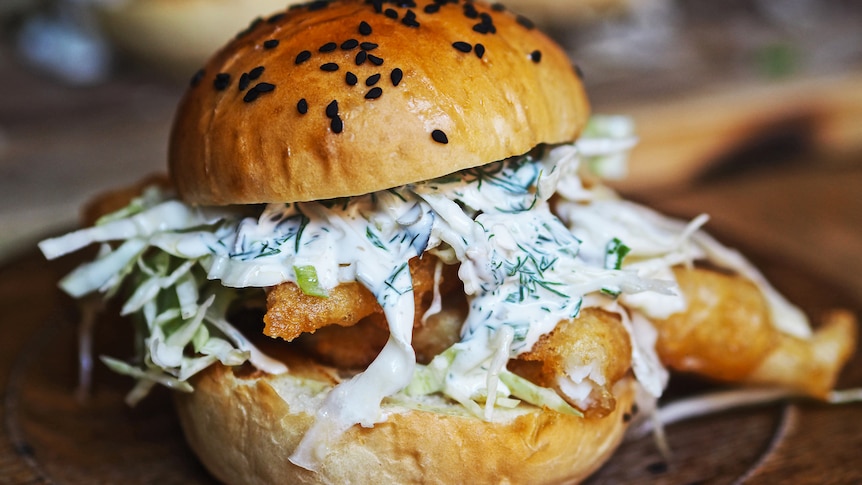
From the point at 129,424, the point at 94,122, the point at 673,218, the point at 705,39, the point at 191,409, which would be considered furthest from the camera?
the point at 705,39

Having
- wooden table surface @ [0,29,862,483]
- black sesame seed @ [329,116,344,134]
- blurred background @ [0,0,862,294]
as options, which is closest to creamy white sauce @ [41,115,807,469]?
black sesame seed @ [329,116,344,134]

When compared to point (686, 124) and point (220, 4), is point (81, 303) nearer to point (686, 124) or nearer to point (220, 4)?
point (220, 4)

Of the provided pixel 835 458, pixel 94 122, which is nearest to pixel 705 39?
pixel 94 122

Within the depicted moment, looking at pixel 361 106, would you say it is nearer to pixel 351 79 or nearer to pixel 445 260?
pixel 351 79

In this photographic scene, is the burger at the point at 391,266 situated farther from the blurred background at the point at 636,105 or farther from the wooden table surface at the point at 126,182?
the blurred background at the point at 636,105

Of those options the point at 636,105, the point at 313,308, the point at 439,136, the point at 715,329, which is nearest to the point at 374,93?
the point at 439,136

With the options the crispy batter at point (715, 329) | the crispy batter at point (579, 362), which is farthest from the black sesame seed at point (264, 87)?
the crispy batter at point (715, 329)

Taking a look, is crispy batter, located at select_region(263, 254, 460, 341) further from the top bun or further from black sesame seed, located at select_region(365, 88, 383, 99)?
black sesame seed, located at select_region(365, 88, 383, 99)
